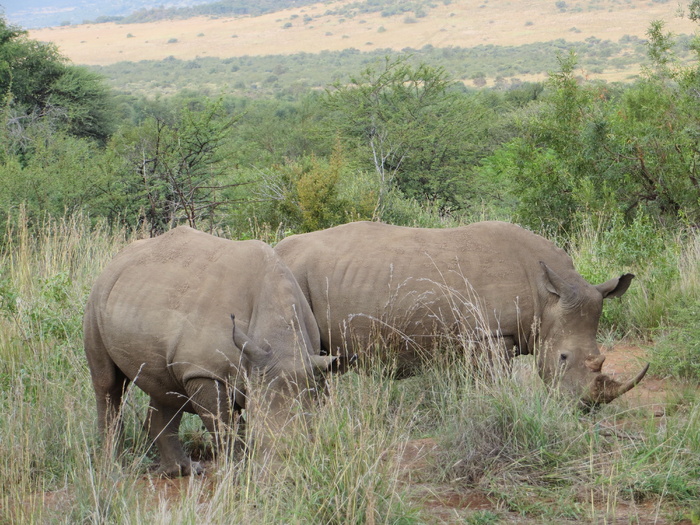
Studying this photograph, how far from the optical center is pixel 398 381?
7.08m

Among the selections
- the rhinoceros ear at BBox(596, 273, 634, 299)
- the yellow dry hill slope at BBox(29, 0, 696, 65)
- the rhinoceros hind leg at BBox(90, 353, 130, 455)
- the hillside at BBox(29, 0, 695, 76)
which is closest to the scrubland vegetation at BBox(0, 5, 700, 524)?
the rhinoceros hind leg at BBox(90, 353, 130, 455)

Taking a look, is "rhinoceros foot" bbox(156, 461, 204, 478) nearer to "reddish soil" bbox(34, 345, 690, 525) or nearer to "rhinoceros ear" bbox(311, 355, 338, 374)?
"reddish soil" bbox(34, 345, 690, 525)

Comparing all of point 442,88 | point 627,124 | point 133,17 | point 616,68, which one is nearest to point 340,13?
point 133,17

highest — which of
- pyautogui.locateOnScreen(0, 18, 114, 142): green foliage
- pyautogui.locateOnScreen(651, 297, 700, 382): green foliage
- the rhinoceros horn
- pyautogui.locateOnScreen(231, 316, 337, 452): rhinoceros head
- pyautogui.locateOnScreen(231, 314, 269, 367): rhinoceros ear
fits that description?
pyautogui.locateOnScreen(0, 18, 114, 142): green foliage

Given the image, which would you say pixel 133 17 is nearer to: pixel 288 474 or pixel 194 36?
pixel 194 36

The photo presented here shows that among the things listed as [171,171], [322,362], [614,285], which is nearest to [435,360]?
[614,285]

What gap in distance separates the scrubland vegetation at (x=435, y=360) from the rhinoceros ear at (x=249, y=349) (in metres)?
0.47

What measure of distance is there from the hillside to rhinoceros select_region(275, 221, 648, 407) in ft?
305

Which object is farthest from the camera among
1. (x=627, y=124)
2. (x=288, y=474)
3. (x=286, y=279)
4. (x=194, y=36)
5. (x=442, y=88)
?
(x=194, y=36)

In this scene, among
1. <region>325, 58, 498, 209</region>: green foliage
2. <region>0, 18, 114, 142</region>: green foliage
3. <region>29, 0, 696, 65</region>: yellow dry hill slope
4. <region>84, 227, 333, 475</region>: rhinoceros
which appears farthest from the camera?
<region>29, 0, 696, 65</region>: yellow dry hill slope

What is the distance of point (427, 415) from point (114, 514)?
103 inches

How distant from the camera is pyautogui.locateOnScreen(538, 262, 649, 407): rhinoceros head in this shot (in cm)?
650

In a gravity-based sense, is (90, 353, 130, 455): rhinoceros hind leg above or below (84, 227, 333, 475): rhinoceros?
below

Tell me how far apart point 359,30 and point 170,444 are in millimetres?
135391
